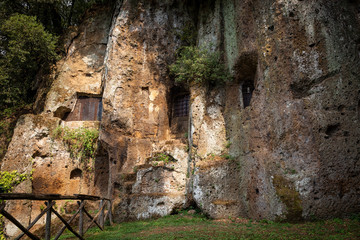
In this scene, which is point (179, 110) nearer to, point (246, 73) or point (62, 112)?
point (246, 73)

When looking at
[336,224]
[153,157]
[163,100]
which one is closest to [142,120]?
[163,100]

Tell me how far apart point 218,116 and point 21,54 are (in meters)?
12.5

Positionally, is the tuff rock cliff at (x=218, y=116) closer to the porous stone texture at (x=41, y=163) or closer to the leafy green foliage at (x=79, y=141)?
the porous stone texture at (x=41, y=163)

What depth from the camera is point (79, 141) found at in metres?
14.8

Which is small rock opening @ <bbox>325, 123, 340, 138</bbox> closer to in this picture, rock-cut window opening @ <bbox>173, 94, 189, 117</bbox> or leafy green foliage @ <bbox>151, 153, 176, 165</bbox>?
leafy green foliage @ <bbox>151, 153, 176, 165</bbox>

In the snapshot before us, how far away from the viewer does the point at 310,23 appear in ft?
27.1

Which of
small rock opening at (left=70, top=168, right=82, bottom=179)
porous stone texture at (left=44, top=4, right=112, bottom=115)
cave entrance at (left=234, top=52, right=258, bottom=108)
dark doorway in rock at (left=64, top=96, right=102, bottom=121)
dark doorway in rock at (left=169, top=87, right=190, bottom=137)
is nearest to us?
cave entrance at (left=234, top=52, right=258, bottom=108)

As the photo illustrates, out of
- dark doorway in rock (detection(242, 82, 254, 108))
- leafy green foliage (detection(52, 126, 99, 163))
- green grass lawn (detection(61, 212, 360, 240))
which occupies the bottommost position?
green grass lawn (detection(61, 212, 360, 240))

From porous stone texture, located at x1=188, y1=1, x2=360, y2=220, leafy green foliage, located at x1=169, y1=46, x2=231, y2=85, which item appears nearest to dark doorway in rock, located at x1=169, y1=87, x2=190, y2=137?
leafy green foliage, located at x1=169, y1=46, x2=231, y2=85

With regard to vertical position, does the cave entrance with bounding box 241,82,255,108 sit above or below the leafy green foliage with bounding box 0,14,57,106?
below

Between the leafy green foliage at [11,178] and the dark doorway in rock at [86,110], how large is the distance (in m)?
4.71

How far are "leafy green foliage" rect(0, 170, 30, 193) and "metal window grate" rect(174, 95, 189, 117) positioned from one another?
8.65 meters

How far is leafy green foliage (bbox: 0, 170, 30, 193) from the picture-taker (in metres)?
11.8

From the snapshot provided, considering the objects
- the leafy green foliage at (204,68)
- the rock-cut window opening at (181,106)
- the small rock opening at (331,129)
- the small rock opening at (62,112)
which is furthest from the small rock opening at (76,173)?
the small rock opening at (331,129)
